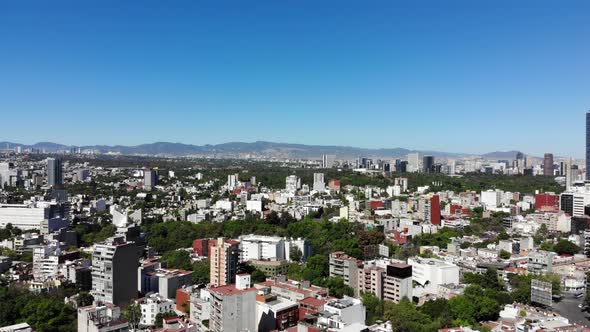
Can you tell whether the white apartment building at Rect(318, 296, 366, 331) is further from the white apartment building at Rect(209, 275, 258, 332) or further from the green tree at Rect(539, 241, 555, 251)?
the green tree at Rect(539, 241, 555, 251)

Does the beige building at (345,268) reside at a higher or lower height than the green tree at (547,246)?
higher

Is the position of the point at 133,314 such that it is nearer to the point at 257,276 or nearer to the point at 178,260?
the point at 257,276

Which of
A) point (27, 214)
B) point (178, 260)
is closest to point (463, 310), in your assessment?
point (178, 260)

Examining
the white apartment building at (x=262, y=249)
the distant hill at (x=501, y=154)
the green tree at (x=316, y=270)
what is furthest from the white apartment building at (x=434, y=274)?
the distant hill at (x=501, y=154)

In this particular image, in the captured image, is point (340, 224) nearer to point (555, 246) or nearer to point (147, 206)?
point (555, 246)

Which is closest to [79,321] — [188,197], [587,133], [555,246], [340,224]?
[340,224]

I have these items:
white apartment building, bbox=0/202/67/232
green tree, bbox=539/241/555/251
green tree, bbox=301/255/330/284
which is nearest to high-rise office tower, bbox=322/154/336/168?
white apartment building, bbox=0/202/67/232

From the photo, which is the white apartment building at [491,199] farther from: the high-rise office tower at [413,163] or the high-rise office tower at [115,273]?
the high-rise office tower at [413,163]
